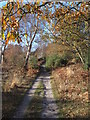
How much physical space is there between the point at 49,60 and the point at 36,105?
122 centimetres

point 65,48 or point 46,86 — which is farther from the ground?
point 65,48

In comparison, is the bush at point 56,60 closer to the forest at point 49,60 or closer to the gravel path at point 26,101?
the forest at point 49,60

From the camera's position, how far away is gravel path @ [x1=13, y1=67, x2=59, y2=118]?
9.62ft

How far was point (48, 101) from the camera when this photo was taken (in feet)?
11.2

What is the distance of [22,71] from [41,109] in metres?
1.09

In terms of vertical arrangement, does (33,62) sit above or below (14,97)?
above

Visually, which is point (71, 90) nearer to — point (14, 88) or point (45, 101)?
point (45, 101)

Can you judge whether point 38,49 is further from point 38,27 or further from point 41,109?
point 41,109

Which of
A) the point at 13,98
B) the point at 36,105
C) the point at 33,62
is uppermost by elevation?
the point at 33,62

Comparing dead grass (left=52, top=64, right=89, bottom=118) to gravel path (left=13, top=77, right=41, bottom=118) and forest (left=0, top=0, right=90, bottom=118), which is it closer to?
forest (left=0, top=0, right=90, bottom=118)

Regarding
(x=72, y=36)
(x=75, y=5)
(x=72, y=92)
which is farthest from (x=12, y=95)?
(x=75, y=5)

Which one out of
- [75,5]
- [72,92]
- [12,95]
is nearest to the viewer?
[75,5]

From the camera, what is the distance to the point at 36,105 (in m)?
3.21

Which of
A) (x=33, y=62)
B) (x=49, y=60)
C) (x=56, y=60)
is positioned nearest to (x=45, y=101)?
(x=33, y=62)
